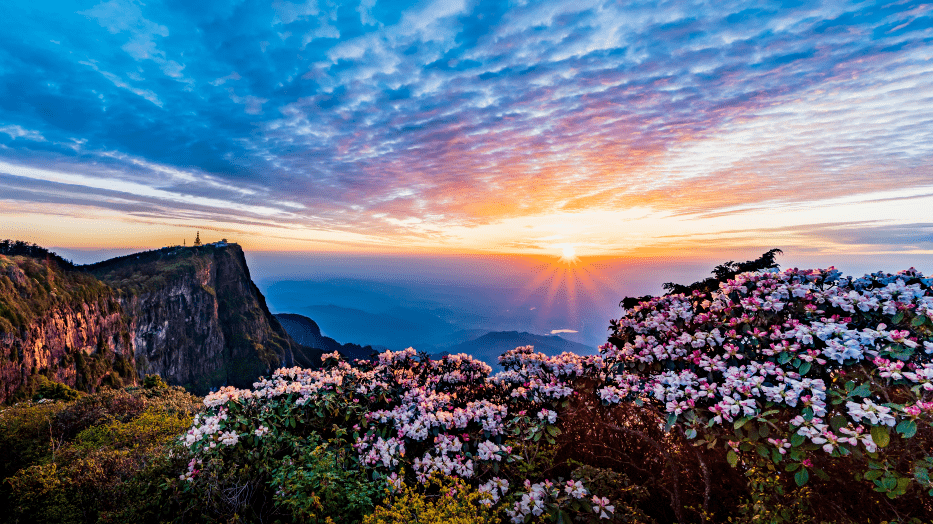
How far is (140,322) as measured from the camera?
250ft

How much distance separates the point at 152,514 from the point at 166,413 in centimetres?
586

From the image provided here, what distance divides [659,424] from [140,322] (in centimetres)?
9642

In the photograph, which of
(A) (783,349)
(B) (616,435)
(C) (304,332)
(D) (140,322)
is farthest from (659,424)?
(C) (304,332)

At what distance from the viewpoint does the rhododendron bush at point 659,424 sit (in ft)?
13.0

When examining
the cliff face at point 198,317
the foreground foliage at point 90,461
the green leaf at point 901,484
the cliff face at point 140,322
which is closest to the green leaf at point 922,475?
the green leaf at point 901,484

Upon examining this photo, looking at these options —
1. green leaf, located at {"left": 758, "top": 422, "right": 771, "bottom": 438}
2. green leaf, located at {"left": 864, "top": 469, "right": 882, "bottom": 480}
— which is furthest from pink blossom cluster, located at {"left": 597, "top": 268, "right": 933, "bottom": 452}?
green leaf, located at {"left": 864, "top": 469, "right": 882, "bottom": 480}

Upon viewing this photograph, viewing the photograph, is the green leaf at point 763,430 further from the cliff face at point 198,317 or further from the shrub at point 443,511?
the cliff face at point 198,317

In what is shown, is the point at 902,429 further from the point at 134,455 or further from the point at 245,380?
the point at 245,380

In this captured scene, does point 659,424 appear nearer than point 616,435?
Yes

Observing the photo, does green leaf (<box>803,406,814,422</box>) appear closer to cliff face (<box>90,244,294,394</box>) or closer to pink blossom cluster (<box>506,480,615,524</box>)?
pink blossom cluster (<box>506,480,615,524</box>)

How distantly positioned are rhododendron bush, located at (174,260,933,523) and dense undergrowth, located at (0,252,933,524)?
0.03m

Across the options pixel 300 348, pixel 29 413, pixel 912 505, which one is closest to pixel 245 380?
pixel 300 348

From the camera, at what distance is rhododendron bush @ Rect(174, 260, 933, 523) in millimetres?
3959

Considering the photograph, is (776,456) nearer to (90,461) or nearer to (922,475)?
(922,475)
